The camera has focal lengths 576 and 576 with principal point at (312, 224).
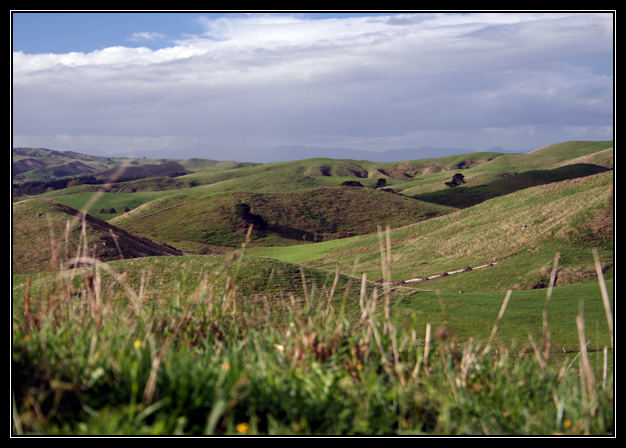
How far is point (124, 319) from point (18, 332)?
951 millimetres

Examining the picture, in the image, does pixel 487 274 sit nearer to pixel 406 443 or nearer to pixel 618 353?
pixel 618 353

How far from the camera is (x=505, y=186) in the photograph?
100125mm

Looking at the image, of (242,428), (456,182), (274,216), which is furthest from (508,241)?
(456,182)

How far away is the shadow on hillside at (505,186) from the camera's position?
95.6 m

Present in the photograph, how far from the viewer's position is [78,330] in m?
5.25

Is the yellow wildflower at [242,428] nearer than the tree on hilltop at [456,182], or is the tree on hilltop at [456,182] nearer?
the yellow wildflower at [242,428]

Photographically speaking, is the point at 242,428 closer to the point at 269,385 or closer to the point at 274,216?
the point at 269,385

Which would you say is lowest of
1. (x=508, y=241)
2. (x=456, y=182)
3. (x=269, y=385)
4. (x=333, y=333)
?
(x=508, y=241)

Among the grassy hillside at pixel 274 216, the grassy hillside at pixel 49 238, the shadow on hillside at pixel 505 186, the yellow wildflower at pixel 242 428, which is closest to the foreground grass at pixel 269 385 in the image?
the yellow wildflower at pixel 242 428

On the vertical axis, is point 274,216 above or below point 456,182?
below

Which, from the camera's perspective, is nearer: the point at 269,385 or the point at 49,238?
the point at 269,385

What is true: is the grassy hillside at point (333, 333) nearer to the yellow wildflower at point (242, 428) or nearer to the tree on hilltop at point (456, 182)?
the yellow wildflower at point (242, 428)

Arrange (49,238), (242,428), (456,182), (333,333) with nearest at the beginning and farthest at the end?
1. (242,428)
2. (333,333)
3. (49,238)
4. (456,182)

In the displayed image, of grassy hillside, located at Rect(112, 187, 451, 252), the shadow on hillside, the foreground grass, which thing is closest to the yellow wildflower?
the foreground grass
